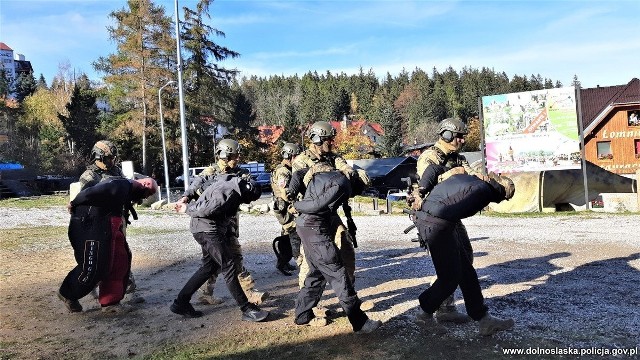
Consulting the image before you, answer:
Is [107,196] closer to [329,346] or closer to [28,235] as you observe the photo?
[329,346]

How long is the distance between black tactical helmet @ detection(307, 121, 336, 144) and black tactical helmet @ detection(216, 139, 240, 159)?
0.94 metres

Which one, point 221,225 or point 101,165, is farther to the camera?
point 101,165

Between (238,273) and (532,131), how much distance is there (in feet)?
49.5

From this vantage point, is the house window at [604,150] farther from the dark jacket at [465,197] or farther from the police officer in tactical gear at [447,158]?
the dark jacket at [465,197]

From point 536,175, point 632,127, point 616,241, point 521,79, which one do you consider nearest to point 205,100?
point 536,175

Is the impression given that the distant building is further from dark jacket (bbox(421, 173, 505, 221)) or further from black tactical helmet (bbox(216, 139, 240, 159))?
dark jacket (bbox(421, 173, 505, 221))

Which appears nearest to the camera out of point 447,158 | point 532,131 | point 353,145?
point 447,158

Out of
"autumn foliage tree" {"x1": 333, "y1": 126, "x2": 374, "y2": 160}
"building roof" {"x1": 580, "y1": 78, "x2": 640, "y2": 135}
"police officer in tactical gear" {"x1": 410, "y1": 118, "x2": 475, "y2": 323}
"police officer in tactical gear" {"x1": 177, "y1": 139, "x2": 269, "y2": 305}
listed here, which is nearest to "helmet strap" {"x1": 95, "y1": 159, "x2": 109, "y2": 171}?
"police officer in tactical gear" {"x1": 177, "y1": 139, "x2": 269, "y2": 305}

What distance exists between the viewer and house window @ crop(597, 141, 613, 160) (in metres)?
36.8

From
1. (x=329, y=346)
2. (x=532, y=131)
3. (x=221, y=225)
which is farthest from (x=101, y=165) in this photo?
(x=532, y=131)

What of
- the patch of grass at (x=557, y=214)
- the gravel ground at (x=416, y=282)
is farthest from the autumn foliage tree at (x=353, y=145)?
the gravel ground at (x=416, y=282)

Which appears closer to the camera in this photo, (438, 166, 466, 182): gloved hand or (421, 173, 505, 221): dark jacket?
(421, 173, 505, 221): dark jacket

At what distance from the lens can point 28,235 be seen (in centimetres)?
1477

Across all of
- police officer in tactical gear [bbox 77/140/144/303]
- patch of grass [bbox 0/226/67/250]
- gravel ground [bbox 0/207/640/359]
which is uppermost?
police officer in tactical gear [bbox 77/140/144/303]
